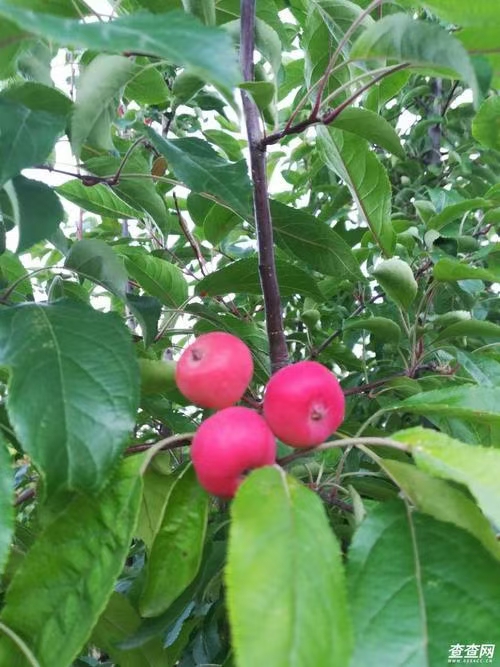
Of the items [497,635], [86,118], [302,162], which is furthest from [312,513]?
[302,162]

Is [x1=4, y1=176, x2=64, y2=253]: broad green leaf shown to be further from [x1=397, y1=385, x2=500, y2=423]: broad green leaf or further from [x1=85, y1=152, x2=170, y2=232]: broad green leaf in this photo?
[x1=397, y1=385, x2=500, y2=423]: broad green leaf

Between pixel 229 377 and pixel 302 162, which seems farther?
pixel 302 162

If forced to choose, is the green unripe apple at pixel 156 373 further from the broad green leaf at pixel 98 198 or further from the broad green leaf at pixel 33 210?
the broad green leaf at pixel 98 198

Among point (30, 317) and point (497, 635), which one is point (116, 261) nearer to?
point (30, 317)

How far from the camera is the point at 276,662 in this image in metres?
0.40

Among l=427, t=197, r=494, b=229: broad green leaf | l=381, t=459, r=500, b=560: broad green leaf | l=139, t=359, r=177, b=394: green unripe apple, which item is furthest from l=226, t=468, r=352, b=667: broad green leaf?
l=427, t=197, r=494, b=229: broad green leaf

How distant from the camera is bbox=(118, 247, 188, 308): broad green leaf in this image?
1.12 meters

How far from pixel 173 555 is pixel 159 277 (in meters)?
0.63

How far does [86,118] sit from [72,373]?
1.00 ft

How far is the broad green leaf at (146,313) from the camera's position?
86cm

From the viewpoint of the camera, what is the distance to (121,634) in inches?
28.7

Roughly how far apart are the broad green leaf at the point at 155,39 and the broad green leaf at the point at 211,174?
0.95 ft

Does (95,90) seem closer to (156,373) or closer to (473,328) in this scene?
(156,373)

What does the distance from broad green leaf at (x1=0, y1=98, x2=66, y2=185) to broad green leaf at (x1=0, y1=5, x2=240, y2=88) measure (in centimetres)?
15
